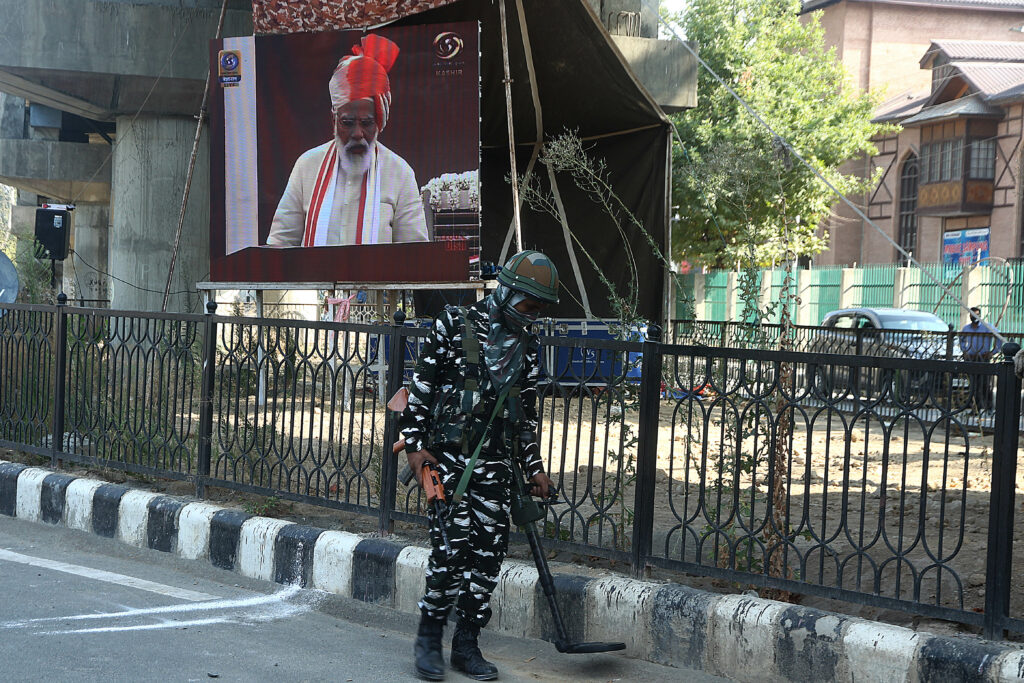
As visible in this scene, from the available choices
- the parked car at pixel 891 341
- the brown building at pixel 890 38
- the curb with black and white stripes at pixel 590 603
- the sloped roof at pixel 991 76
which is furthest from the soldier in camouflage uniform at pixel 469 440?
the brown building at pixel 890 38

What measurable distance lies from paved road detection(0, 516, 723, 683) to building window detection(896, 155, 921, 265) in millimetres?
41541

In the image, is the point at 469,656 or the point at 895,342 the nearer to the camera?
the point at 469,656

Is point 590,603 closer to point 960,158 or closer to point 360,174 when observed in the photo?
point 360,174

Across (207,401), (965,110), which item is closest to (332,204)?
(207,401)

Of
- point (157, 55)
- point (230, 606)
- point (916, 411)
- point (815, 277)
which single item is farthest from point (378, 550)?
point (815, 277)

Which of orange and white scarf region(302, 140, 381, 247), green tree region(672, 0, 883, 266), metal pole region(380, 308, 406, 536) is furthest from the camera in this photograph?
green tree region(672, 0, 883, 266)

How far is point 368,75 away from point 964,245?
34.2 meters

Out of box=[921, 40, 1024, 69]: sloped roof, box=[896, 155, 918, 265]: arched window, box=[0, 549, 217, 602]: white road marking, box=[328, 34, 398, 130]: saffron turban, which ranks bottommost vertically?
box=[0, 549, 217, 602]: white road marking

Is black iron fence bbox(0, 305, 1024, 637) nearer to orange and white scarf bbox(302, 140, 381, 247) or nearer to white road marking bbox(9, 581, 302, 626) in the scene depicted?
white road marking bbox(9, 581, 302, 626)

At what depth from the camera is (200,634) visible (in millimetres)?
4793

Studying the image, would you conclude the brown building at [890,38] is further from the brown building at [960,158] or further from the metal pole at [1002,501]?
the metal pole at [1002,501]

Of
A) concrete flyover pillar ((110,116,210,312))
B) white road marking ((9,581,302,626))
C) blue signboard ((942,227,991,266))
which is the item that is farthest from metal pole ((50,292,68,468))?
blue signboard ((942,227,991,266))

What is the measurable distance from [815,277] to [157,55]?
80.7ft

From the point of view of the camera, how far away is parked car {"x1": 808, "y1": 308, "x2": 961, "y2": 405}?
4.15 meters
